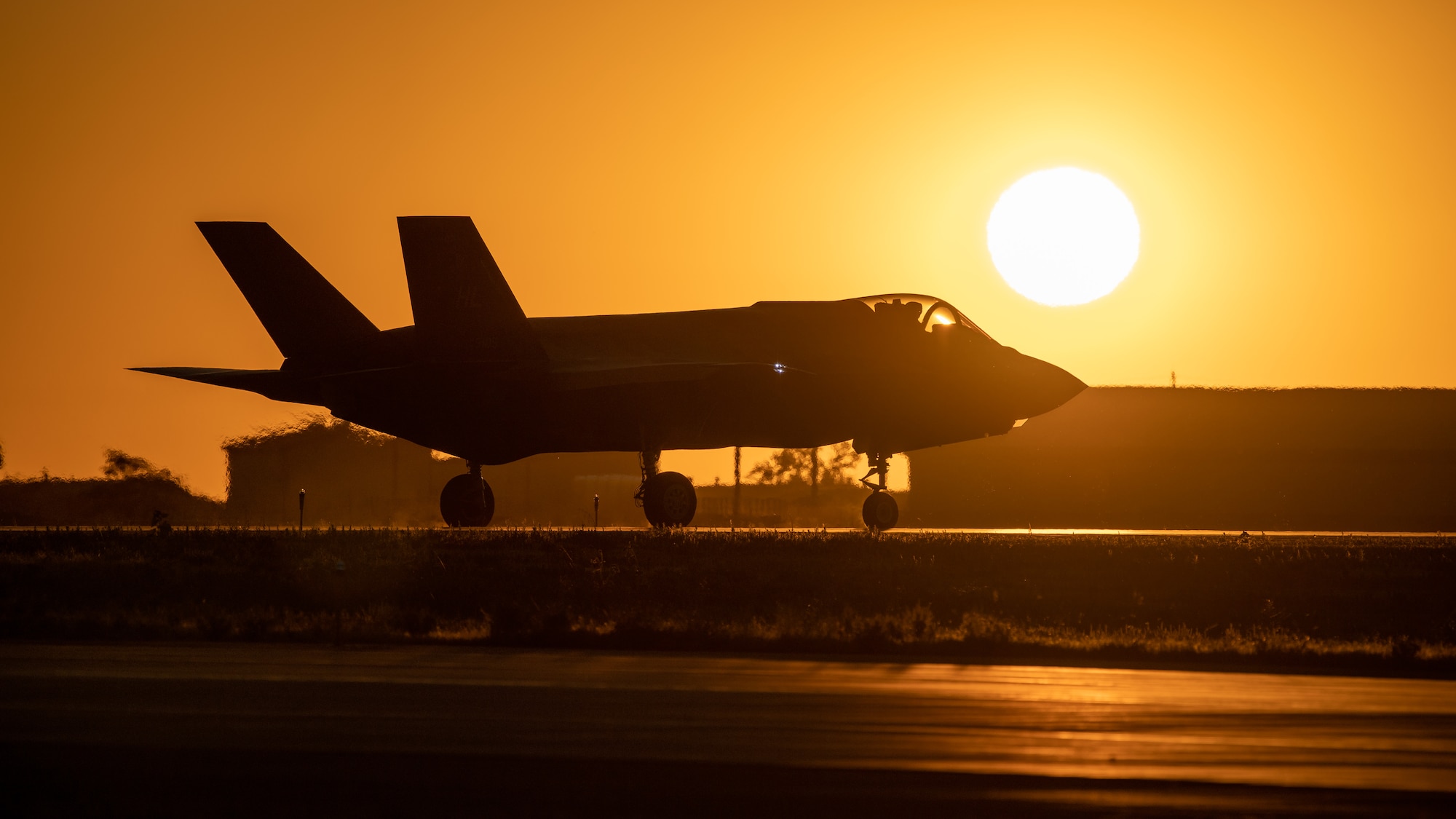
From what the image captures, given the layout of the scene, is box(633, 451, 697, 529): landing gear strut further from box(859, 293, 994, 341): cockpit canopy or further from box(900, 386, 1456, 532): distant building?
box(900, 386, 1456, 532): distant building

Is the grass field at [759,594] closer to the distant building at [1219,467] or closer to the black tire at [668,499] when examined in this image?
the black tire at [668,499]

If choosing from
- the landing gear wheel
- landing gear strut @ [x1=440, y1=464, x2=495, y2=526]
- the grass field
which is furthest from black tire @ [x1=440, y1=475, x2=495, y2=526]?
the landing gear wheel

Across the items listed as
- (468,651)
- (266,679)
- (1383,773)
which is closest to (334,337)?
(468,651)

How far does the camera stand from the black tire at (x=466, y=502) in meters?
28.9

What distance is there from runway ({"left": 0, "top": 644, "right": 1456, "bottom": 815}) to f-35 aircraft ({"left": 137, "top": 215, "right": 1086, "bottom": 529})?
1151 cm

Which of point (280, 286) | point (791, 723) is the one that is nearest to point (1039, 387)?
point (280, 286)

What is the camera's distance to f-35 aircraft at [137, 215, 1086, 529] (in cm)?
2531

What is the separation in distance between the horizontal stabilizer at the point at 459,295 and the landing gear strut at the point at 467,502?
4086mm

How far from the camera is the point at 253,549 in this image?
2359cm

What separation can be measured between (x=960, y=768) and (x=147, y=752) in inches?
192

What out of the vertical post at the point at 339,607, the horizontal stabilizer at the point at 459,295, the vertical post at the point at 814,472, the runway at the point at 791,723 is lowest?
the runway at the point at 791,723

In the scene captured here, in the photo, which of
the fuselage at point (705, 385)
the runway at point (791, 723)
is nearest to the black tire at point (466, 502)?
the fuselage at point (705, 385)

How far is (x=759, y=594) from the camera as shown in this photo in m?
21.0

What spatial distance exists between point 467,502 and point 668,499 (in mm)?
4274
